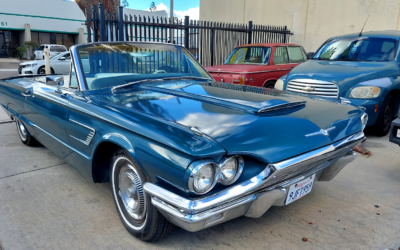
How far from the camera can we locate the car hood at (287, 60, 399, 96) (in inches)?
198

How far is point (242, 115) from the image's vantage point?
2299 mm

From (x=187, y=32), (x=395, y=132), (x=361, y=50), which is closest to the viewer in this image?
(x=395, y=132)

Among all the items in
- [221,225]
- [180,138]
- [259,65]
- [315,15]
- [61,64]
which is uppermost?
[315,15]

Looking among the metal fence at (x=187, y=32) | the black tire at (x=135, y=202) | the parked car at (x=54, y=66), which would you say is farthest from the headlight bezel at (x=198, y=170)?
the parked car at (x=54, y=66)

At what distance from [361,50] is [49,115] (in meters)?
5.34

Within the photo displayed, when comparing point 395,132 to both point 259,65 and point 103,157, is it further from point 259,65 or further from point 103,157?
point 259,65

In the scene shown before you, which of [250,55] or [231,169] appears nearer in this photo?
[231,169]

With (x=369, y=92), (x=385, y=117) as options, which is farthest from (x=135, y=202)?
(x=385, y=117)

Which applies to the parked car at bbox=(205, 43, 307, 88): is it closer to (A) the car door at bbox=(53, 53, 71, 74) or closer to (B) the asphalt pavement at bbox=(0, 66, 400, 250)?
(B) the asphalt pavement at bbox=(0, 66, 400, 250)

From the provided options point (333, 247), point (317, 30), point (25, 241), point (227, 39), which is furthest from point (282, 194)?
point (317, 30)

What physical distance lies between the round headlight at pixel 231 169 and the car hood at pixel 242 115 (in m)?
0.08

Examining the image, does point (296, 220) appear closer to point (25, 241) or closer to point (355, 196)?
point (355, 196)

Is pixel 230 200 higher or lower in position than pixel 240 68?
lower

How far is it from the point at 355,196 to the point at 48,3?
116 ft
